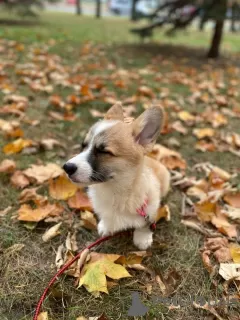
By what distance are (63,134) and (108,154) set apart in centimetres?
185

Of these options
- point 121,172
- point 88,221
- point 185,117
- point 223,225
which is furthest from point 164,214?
point 185,117

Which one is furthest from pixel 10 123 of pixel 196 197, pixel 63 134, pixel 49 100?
pixel 196 197

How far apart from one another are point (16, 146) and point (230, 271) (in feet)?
7.27

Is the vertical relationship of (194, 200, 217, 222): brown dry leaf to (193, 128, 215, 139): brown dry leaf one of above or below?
below

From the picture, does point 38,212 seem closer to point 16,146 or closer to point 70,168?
point 70,168

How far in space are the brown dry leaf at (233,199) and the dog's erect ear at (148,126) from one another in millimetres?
1113

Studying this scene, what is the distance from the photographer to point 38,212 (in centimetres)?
246

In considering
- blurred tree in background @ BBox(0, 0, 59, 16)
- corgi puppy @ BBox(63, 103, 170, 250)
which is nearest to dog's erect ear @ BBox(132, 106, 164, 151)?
corgi puppy @ BBox(63, 103, 170, 250)

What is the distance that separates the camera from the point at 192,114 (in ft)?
15.6

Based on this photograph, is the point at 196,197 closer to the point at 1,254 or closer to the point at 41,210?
the point at 41,210

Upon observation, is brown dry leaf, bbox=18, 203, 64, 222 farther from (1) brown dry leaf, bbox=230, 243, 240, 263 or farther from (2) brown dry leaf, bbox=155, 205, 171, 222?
(1) brown dry leaf, bbox=230, 243, 240, 263

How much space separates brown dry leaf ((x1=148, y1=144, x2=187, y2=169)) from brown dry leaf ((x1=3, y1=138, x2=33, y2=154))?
4.15ft

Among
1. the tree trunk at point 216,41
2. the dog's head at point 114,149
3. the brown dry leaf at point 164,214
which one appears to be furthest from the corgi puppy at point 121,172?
the tree trunk at point 216,41

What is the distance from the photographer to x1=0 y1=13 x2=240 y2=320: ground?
192 cm
